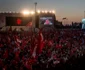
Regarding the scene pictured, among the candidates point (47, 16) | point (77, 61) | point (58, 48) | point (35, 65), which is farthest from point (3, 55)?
point (47, 16)

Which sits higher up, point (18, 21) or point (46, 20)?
point (46, 20)

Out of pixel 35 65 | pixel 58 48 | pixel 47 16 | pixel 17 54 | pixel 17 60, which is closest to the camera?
pixel 35 65

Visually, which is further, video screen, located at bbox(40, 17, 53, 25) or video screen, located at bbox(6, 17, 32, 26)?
video screen, located at bbox(6, 17, 32, 26)

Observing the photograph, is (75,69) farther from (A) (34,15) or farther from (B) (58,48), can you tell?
(A) (34,15)

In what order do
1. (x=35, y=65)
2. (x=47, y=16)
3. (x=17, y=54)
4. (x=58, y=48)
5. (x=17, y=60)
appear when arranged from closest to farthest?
(x=35, y=65) < (x=17, y=60) < (x=17, y=54) < (x=58, y=48) < (x=47, y=16)

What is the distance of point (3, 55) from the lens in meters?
19.0

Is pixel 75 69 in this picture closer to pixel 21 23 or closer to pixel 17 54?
pixel 17 54

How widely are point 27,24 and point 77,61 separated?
146 feet

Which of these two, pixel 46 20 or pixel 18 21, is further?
pixel 18 21

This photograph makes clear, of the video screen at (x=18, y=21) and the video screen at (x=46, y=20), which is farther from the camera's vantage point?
the video screen at (x=18, y=21)

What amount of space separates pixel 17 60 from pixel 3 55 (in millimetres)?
1810

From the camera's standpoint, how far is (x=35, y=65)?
16234 millimetres

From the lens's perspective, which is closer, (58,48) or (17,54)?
(17,54)

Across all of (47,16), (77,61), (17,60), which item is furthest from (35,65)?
(47,16)
